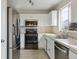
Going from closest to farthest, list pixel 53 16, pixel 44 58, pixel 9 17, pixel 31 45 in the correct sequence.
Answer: pixel 9 17 < pixel 44 58 < pixel 53 16 < pixel 31 45

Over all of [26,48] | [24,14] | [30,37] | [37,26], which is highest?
[24,14]

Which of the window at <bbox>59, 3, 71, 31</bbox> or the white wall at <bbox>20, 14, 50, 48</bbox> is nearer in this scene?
the window at <bbox>59, 3, 71, 31</bbox>

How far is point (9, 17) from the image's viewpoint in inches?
170

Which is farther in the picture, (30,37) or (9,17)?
(30,37)

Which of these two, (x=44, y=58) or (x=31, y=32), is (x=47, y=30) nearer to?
(x=31, y=32)

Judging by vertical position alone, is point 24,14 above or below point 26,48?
above

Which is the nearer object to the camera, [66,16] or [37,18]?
[66,16]

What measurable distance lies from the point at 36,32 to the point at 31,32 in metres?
0.31

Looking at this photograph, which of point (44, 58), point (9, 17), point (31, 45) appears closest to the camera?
point (9, 17)

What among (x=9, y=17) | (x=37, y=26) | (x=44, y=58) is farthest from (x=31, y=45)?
(x=9, y=17)

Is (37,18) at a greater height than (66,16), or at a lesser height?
greater

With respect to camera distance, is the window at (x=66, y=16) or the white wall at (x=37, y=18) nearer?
the window at (x=66, y=16)

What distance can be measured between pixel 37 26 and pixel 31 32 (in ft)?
1.87

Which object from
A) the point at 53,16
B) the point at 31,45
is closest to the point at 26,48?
the point at 31,45
